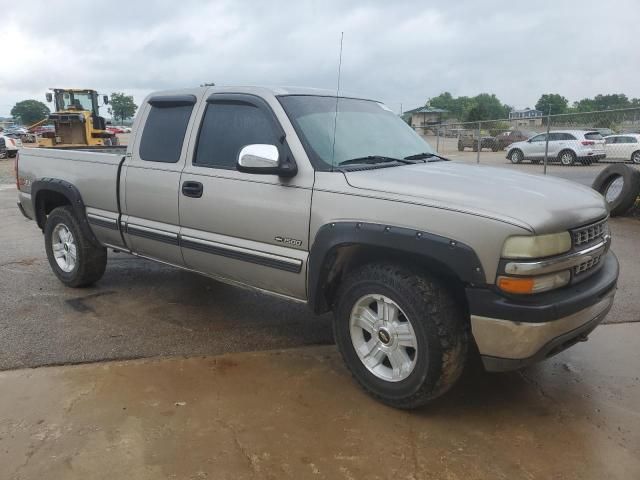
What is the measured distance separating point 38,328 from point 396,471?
3238 mm

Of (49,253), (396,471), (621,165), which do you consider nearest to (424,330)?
(396,471)

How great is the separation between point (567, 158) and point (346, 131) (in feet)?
61.7

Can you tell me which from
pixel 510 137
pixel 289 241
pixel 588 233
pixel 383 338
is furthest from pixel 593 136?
pixel 383 338

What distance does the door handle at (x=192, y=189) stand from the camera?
404 cm

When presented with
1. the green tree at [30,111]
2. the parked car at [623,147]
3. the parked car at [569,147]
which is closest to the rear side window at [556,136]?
the parked car at [569,147]

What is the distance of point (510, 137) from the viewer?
26609 millimetres

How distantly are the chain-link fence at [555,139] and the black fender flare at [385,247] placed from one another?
10.6 meters

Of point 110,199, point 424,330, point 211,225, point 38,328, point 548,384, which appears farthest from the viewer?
point 110,199

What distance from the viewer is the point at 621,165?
9.19 metres

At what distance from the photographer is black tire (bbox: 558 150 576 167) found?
19.9m

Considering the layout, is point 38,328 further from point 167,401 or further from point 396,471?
point 396,471

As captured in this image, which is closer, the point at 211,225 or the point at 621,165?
the point at 211,225

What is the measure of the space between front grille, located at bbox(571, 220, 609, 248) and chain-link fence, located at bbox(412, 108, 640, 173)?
9.79m

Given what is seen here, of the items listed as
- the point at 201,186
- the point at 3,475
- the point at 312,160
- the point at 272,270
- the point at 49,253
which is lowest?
the point at 3,475
